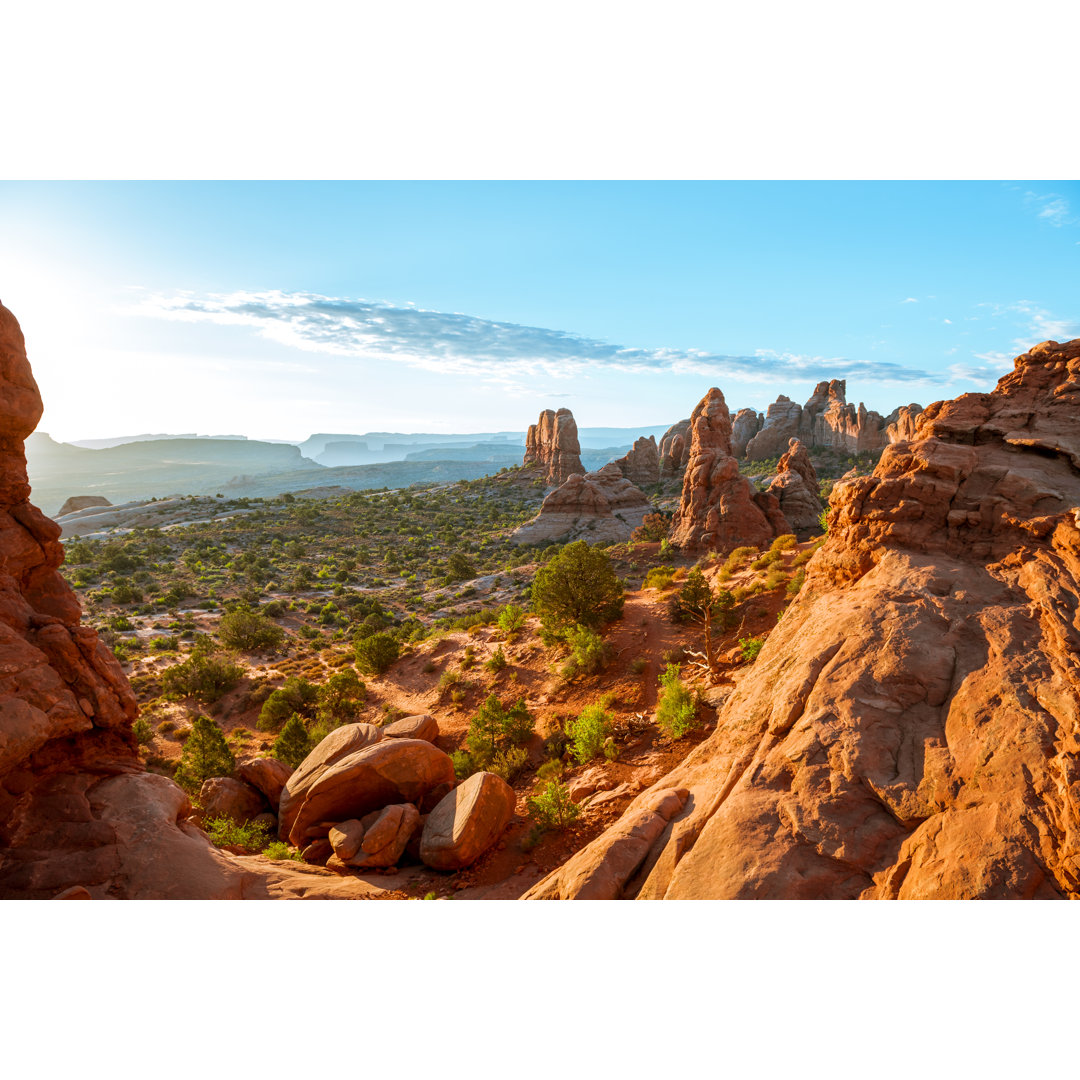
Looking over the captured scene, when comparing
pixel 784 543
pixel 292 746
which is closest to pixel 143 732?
pixel 292 746

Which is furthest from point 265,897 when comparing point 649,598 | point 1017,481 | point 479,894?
point 649,598

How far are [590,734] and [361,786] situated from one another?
21.1 feet

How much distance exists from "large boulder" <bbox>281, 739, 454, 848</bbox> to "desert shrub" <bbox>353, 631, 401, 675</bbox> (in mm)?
12932

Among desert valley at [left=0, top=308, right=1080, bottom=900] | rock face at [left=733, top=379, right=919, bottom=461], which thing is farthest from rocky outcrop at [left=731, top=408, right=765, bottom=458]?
desert valley at [left=0, top=308, right=1080, bottom=900]

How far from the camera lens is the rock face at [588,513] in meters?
60.0

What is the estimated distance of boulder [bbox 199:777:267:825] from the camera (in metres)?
15.7

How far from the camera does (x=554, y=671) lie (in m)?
22.9

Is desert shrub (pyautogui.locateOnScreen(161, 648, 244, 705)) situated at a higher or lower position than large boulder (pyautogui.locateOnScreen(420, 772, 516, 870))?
lower

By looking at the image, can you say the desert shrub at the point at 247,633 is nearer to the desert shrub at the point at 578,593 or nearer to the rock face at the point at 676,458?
the desert shrub at the point at 578,593

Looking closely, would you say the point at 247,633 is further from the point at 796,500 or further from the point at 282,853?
the point at 796,500

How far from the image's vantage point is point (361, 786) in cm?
1405

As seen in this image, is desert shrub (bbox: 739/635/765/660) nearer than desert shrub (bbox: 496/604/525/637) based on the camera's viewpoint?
Yes

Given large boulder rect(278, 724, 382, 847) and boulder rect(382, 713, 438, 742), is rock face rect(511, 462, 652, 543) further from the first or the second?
large boulder rect(278, 724, 382, 847)

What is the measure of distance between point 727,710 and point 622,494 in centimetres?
5610
